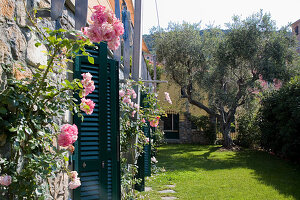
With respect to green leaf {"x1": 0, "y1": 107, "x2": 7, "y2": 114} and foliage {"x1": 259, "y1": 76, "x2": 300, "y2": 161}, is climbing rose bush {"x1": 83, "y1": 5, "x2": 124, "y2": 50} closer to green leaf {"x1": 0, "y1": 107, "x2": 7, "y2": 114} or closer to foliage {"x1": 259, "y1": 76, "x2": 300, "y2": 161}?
green leaf {"x1": 0, "y1": 107, "x2": 7, "y2": 114}

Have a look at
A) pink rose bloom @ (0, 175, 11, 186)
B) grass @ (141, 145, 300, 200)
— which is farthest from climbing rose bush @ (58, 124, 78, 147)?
grass @ (141, 145, 300, 200)

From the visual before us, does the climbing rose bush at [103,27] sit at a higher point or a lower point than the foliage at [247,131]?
higher

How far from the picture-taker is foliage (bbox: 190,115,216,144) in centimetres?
1733

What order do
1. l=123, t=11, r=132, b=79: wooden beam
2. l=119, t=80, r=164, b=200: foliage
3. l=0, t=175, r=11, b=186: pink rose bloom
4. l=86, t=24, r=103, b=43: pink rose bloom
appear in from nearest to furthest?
l=0, t=175, r=11, b=186: pink rose bloom → l=86, t=24, r=103, b=43: pink rose bloom → l=119, t=80, r=164, b=200: foliage → l=123, t=11, r=132, b=79: wooden beam

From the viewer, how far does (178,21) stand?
15.8 meters

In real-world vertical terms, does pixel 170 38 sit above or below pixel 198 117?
above

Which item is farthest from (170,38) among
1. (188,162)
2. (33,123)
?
(33,123)

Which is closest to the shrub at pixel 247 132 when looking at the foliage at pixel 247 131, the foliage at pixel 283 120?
the foliage at pixel 247 131

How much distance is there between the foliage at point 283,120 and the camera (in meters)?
9.49

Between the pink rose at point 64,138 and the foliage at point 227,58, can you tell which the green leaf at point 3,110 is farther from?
the foliage at point 227,58

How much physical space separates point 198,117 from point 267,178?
410 inches

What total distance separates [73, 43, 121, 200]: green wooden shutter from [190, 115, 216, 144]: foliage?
48.5ft

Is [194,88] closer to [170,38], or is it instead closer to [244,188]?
[170,38]

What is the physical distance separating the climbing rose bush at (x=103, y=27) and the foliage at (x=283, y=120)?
834 cm
